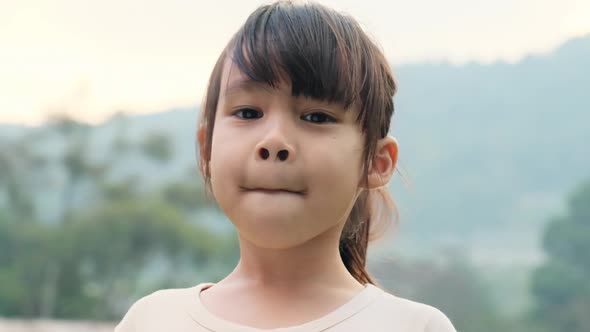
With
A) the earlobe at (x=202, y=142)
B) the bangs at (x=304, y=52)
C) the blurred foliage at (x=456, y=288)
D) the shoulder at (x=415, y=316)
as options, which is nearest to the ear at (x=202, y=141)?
the earlobe at (x=202, y=142)

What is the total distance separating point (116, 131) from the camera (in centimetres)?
440

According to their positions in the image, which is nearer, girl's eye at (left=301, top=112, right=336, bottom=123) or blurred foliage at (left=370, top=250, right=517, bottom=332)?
girl's eye at (left=301, top=112, right=336, bottom=123)

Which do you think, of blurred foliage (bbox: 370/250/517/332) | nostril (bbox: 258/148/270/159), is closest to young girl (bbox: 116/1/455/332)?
nostril (bbox: 258/148/270/159)

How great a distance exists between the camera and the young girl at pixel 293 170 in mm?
874

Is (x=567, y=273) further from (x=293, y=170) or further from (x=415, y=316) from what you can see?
(x=293, y=170)

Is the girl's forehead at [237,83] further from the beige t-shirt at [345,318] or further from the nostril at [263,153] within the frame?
the beige t-shirt at [345,318]

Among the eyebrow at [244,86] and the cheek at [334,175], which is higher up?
the eyebrow at [244,86]

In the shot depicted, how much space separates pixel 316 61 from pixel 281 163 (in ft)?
0.34

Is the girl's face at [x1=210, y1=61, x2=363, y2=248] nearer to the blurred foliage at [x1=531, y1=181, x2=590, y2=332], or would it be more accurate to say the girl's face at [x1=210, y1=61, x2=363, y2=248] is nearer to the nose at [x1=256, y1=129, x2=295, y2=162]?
the nose at [x1=256, y1=129, x2=295, y2=162]

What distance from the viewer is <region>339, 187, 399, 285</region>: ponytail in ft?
3.53

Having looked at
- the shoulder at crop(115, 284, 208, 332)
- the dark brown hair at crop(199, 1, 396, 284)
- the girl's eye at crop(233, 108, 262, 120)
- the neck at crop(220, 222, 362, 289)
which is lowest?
the shoulder at crop(115, 284, 208, 332)

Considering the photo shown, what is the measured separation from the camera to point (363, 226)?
110cm

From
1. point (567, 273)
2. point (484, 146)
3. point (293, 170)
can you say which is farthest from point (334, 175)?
point (567, 273)

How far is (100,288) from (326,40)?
357 centimetres
